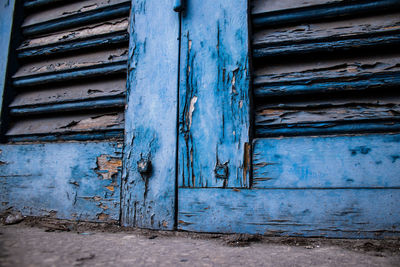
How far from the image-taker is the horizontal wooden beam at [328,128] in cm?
85

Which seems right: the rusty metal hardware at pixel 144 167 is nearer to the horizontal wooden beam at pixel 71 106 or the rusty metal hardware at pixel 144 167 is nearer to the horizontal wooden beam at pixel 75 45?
the horizontal wooden beam at pixel 71 106

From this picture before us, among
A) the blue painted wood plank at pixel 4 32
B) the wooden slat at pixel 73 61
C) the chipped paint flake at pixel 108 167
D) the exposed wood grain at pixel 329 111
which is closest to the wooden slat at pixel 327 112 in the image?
the exposed wood grain at pixel 329 111

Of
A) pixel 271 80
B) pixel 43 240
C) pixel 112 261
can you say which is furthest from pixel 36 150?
pixel 271 80

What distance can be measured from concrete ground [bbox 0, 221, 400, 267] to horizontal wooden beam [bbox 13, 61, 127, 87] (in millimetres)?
755

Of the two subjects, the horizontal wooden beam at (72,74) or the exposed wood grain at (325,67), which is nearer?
the exposed wood grain at (325,67)

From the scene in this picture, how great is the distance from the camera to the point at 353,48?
2.93ft

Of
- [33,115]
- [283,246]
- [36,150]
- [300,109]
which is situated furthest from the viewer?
[33,115]

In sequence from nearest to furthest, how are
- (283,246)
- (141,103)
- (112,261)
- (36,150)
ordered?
1. (112,261)
2. (283,246)
3. (141,103)
4. (36,150)

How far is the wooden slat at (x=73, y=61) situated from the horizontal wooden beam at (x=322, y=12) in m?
0.68

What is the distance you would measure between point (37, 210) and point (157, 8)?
1.15 meters

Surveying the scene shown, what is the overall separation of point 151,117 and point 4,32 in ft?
3.88

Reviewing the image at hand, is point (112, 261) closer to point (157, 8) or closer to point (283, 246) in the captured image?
point (283, 246)

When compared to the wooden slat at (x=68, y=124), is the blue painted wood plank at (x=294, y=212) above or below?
below

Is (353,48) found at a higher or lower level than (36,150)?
higher
